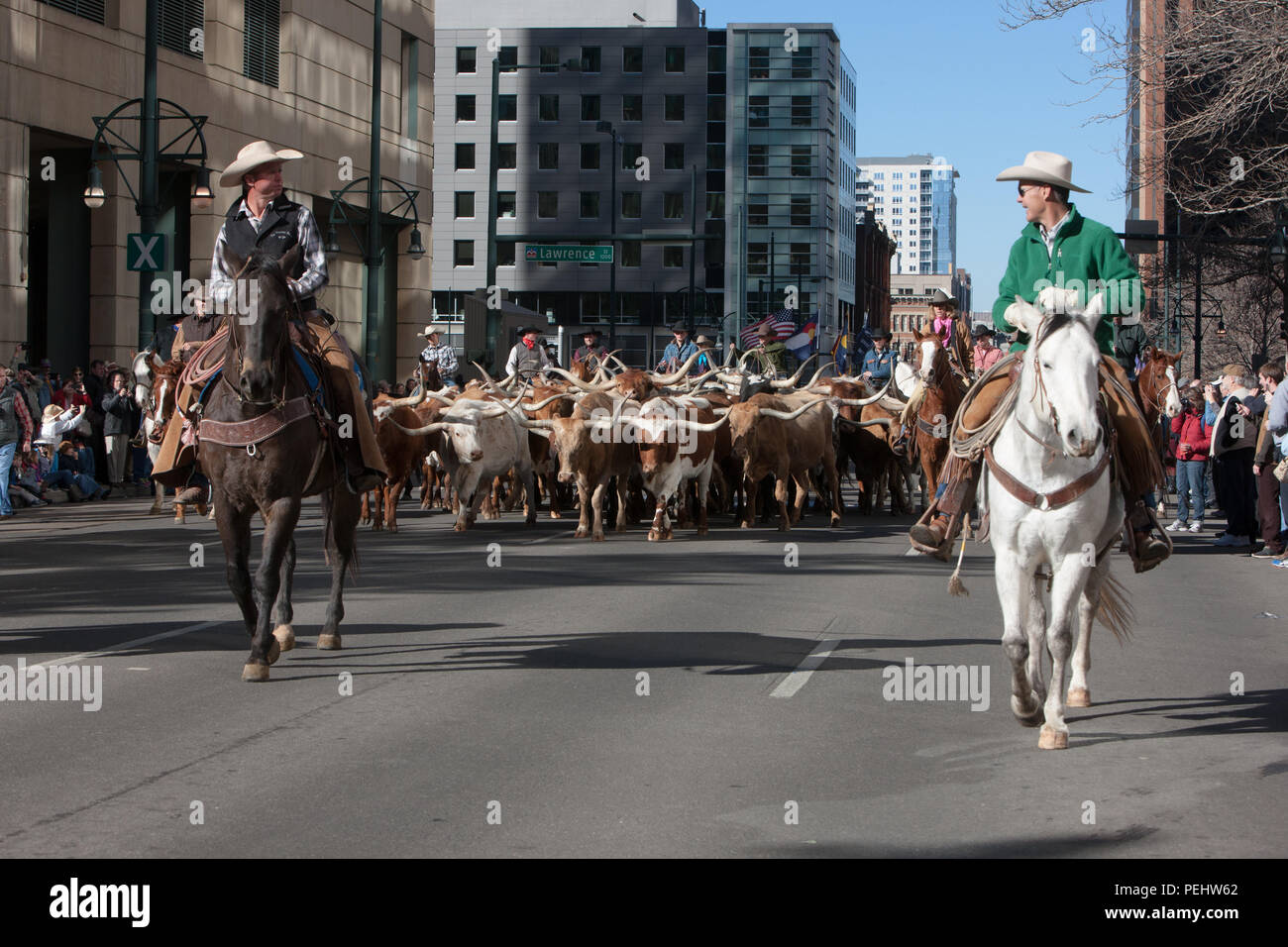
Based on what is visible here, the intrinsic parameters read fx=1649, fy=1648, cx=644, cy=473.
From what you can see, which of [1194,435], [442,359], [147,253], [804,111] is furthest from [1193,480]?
[804,111]

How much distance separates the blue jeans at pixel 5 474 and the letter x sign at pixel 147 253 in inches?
146

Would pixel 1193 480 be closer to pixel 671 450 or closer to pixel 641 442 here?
pixel 671 450

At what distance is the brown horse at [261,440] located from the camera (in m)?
8.98

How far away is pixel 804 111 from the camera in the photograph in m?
112

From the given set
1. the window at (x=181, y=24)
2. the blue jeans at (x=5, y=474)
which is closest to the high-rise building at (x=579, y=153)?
the window at (x=181, y=24)

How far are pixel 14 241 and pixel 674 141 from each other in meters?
71.5

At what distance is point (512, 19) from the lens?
104m

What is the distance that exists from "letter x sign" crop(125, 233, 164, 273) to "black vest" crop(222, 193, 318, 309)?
14518 millimetres

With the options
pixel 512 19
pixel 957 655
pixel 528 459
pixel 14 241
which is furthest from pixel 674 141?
pixel 957 655

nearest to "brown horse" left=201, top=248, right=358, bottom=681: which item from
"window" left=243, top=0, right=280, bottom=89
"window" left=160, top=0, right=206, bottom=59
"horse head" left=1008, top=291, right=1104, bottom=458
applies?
"horse head" left=1008, top=291, right=1104, bottom=458

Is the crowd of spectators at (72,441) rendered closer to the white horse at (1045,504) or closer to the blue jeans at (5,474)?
the blue jeans at (5,474)

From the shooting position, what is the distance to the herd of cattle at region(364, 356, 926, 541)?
19.4 meters

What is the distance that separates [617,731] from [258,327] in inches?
119
